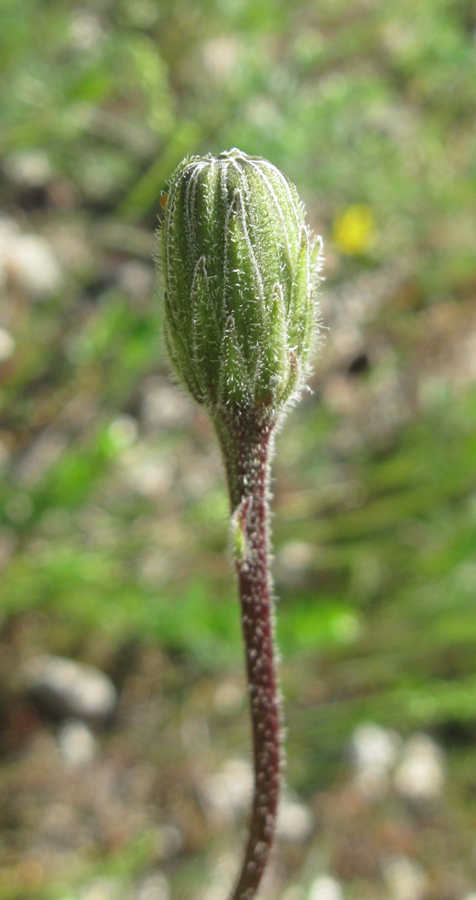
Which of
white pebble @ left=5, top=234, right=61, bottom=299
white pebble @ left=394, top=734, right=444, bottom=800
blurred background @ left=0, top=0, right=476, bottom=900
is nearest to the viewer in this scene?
blurred background @ left=0, top=0, right=476, bottom=900

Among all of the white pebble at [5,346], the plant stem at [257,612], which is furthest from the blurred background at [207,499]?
the plant stem at [257,612]

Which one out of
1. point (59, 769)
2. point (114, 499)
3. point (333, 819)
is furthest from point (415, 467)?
point (59, 769)

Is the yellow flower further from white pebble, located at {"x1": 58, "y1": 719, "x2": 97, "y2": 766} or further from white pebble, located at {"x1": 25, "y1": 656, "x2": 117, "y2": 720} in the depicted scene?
white pebble, located at {"x1": 58, "y1": 719, "x2": 97, "y2": 766}

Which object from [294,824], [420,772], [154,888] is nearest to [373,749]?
[420,772]

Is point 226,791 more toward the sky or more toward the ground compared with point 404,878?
more toward the sky

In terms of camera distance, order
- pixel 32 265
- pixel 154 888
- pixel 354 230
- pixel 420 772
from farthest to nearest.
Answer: pixel 354 230 < pixel 420 772 < pixel 32 265 < pixel 154 888

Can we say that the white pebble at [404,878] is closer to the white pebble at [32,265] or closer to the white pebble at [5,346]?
the white pebble at [5,346]

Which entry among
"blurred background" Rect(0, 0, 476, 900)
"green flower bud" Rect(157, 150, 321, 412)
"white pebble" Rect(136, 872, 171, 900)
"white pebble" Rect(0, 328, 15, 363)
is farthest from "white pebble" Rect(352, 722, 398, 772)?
"green flower bud" Rect(157, 150, 321, 412)

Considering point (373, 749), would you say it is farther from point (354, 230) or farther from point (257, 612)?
point (257, 612)
